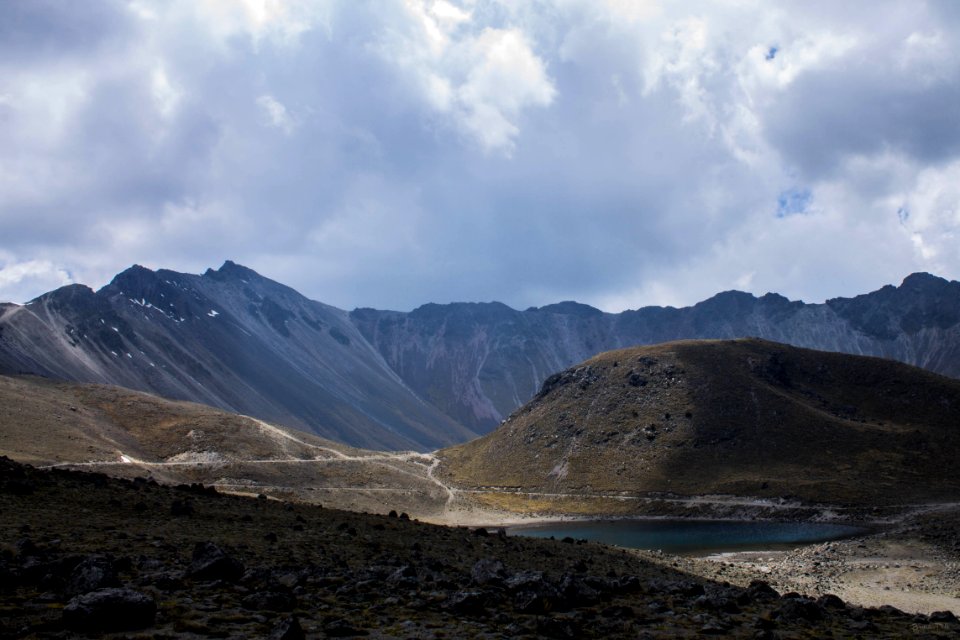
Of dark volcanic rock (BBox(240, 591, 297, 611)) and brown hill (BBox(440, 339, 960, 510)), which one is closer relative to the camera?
dark volcanic rock (BBox(240, 591, 297, 611))

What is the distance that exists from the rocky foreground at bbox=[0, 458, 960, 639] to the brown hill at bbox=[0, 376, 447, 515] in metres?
68.7

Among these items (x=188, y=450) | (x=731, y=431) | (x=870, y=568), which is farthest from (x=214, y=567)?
(x=731, y=431)

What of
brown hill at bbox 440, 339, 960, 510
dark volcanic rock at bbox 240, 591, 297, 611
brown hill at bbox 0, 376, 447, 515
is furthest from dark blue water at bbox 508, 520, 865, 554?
dark volcanic rock at bbox 240, 591, 297, 611

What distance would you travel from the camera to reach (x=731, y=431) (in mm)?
139875

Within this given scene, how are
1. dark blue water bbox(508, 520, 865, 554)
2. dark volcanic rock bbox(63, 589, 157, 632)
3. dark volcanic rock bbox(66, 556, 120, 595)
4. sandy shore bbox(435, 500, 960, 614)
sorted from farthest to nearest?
dark blue water bbox(508, 520, 865, 554) → sandy shore bbox(435, 500, 960, 614) → dark volcanic rock bbox(66, 556, 120, 595) → dark volcanic rock bbox(63, 589, 157, 632)

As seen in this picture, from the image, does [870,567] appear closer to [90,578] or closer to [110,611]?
[90,578]

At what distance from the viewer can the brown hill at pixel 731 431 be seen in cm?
11975

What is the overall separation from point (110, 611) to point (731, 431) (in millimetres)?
142072

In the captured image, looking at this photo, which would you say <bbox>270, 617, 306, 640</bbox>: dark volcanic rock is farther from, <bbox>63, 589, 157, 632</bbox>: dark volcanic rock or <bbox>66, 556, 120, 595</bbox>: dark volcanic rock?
<bbox>66, 556, 120, 595</bbox>: dark volcanic rock

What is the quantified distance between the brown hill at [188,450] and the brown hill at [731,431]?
28.7m

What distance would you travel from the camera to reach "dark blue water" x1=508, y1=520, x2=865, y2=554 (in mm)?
82188

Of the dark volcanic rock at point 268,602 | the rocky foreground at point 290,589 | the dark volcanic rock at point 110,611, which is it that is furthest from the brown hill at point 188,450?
the dark volcanic rock at point 110,611

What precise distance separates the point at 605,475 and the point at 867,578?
80257mm

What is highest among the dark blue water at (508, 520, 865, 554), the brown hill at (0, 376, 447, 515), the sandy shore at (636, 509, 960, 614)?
the brown hill at (0, 376, 447, 515)
